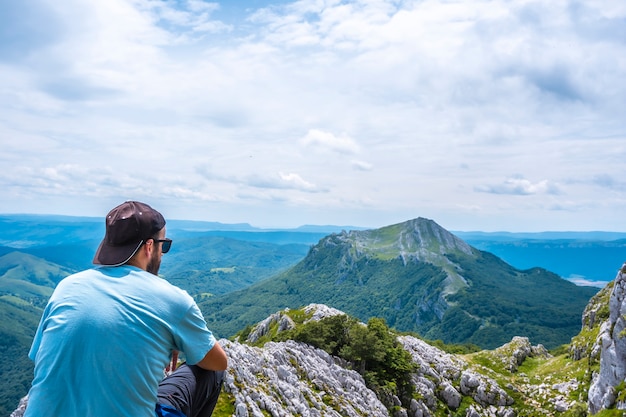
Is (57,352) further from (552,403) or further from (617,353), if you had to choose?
(552,403)

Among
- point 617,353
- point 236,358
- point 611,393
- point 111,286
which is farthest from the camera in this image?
point 236,358

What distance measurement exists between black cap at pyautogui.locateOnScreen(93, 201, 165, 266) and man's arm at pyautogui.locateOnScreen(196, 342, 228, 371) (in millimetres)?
1895

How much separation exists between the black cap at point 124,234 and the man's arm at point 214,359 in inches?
74.6

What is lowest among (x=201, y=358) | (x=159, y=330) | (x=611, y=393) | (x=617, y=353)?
(x=611, y=393)

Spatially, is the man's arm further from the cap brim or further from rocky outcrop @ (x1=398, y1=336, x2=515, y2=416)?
rocky outcrop @ (x1=398, y1=336, x2=515, y2=416)

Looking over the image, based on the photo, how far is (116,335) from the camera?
504 cm

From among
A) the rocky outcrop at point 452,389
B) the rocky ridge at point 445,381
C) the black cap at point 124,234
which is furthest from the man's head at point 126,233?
the rocky outcrop at point 452,389

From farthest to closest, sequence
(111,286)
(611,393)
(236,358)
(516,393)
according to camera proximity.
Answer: (516,393) < (236,358) < (611,393) < (111,286)

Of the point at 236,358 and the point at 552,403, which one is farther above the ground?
the point at 236,358

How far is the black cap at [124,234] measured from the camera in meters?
5.87

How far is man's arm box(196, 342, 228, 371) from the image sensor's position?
6190 mm

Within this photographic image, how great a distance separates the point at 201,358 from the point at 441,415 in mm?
59153

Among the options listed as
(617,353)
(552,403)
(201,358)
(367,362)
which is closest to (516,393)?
(552,403)

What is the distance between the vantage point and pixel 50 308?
17.5 feet
